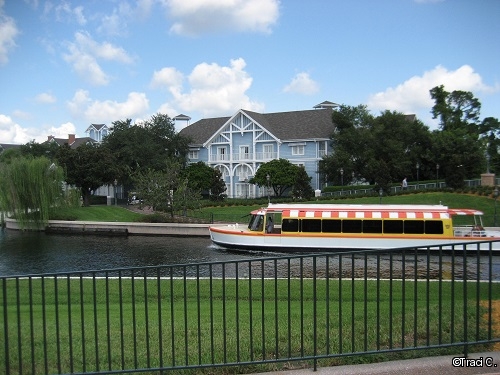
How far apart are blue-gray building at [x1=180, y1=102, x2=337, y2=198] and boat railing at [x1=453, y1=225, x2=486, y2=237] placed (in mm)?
28691

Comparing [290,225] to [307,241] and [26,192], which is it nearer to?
[307,241]

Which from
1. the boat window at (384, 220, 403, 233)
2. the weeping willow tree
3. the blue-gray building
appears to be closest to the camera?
the boat window at (384, 220, 403, 233)

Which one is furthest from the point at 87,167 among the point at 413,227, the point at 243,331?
the point at 243,331

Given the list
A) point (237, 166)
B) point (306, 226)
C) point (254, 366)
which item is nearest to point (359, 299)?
point (254, 366)

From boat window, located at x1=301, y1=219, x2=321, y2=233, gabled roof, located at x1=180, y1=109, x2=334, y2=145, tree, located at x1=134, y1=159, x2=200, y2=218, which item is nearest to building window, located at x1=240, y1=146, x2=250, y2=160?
gabled roof, located at x1=180, y1=109, x2=334, y2=145

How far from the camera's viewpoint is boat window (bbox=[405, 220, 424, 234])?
26375 mm

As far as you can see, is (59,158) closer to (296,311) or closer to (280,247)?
(280,247)

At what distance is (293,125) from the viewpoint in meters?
59.9

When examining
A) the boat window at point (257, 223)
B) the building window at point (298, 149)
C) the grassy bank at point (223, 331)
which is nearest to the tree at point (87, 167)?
the building window at point (298, 149)

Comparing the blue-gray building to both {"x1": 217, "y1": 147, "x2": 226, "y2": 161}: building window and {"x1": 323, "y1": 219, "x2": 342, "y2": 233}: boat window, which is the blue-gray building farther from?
{"x1": 323, "y1": 219, "x2": 342, "y2": 233}: boat window

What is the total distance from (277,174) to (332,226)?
25.2 metres

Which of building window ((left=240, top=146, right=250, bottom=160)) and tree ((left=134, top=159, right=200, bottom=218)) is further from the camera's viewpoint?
building window ((left=240, top=146, right=250, bottom=160))

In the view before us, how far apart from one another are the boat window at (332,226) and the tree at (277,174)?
24217 mm

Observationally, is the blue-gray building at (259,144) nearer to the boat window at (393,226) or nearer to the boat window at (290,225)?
the boat window at (290,225)
